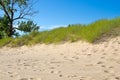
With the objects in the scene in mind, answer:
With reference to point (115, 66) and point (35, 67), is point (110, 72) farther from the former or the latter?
point (35, 67)

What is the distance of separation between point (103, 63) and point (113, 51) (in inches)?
68.8

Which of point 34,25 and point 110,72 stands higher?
point 34,25

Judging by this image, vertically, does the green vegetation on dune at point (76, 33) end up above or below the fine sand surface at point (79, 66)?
above

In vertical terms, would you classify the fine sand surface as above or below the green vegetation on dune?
below

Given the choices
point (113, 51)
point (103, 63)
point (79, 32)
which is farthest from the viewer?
point (79, 32)

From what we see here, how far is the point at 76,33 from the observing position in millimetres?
14422

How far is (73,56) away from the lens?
10906mm

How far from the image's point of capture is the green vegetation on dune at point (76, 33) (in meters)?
13.2

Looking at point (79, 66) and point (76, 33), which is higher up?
point (76, 33)

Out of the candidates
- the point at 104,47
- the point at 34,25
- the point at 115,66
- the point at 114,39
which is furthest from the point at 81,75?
the point at 34,25

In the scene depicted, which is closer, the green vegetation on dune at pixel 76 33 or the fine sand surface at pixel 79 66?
the fine sand surface at pixel 79 66

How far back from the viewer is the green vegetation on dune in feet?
43.4

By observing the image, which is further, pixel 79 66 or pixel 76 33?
pixel 76 33

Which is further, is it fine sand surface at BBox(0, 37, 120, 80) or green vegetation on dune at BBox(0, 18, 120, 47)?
green vegetation on dune at BBox(0, 18, 120, 47)
